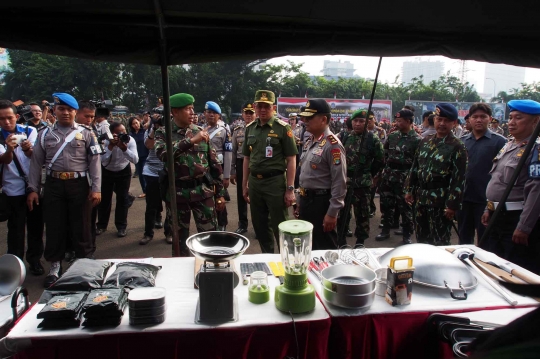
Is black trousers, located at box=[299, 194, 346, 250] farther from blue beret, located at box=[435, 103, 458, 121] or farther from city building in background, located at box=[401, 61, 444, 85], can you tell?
city building in background, located at box=[401, 61, 444, 85]

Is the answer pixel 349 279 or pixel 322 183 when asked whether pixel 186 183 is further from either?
pixel 349 279

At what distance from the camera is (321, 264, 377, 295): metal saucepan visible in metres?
1.63

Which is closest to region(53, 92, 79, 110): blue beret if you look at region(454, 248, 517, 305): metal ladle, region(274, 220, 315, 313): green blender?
region(274, 220, 315, 313): green blender

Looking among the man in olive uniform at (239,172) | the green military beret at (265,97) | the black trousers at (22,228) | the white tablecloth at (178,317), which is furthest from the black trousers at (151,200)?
the white tablecloth at (178,317)

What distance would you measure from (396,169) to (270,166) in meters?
2.36

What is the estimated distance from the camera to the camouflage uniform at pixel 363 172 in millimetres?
4707

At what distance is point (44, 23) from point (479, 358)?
7.92 ft

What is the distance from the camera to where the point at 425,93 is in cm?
4331

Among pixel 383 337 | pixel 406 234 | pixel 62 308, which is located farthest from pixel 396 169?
pixel 62 308

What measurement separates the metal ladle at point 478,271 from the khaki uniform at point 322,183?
0.97 meters

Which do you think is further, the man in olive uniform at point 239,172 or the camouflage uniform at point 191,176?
the man in olive uniform at point 239,172

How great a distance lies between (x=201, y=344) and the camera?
1.54m

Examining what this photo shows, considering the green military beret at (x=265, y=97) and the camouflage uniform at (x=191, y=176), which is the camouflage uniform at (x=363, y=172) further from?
the camouflage uniform at (x=191, y=176)

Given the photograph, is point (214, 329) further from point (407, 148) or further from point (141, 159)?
point (141, 159)
